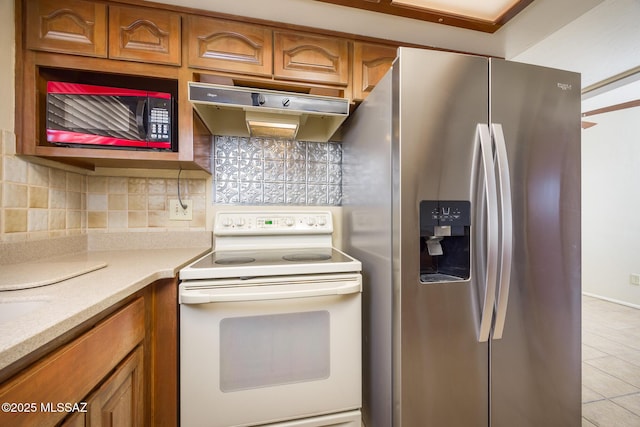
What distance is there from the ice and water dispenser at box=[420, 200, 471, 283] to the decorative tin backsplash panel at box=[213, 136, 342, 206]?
2.66 ft

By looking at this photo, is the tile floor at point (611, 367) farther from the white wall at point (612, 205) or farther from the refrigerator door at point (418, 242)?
the refrigerator door at point (418, 242)

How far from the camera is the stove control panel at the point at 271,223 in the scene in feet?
4.83

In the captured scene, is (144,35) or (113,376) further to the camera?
(144,35)

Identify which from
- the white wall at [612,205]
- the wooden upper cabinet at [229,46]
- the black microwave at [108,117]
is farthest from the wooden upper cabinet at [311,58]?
the white wall at [612,205]

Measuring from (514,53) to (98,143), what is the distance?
2.28 meters

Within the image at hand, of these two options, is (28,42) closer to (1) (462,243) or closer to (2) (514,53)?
(1) (462,243)

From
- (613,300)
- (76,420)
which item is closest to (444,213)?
(76,420)

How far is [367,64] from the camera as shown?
133 centimetres

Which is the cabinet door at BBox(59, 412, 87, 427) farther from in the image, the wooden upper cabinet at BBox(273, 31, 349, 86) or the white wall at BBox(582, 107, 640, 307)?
the white wall at BBox(582, 107, 640, 307)

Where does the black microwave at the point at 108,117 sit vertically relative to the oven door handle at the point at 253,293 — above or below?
above

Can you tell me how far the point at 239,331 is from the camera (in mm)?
967

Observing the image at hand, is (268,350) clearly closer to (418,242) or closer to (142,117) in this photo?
(418,242)

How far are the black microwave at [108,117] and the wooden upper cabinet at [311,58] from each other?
567mm

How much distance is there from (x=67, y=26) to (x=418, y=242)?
1.68 meters
